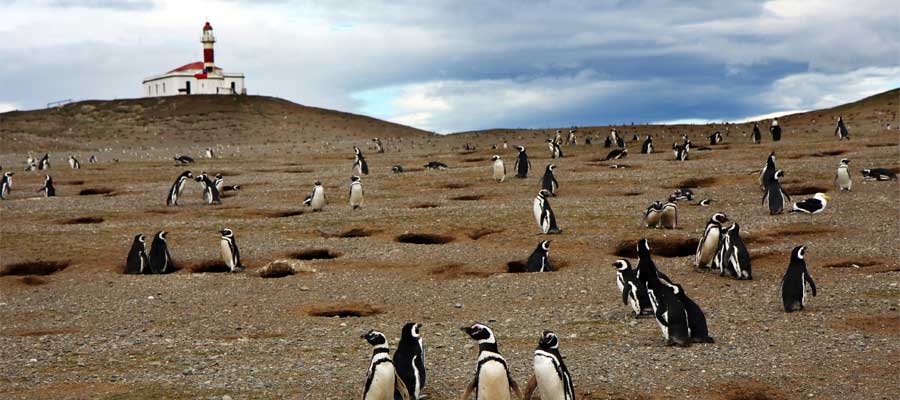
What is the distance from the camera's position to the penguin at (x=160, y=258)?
1591 centimetres

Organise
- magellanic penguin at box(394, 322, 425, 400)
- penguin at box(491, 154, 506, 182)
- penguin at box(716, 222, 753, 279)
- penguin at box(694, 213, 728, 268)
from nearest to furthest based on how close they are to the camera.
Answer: magellanic penguin at box(394, 322, 425, 400) < penguin at box(716, 222, 753, 279) < penguin at box(694, 213, 728, 268) < penguin at box(491, 154, 506, 182)

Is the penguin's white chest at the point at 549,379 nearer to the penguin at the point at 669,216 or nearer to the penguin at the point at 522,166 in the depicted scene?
the penguin at the point at 669,216

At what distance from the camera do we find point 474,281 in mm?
14453

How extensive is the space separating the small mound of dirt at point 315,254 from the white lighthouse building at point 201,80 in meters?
68.1

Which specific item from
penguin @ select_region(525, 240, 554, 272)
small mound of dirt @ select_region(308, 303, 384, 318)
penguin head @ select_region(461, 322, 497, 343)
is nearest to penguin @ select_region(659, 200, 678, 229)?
penguin @ select_region(525, 240, 554, 272)

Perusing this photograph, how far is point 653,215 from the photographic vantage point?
694 inches

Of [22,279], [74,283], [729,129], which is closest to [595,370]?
[74,283]

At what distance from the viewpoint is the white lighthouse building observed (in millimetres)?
82375

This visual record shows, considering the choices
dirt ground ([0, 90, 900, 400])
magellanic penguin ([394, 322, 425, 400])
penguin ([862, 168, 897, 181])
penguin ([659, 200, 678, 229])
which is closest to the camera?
magellanic penguin ([394, 322, 425, 400])

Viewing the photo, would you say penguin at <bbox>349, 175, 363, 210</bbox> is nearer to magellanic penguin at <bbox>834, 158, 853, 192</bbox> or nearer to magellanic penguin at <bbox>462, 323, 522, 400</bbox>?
magellanic penguin at <bbox>834, 158, 853, 192</bbox>

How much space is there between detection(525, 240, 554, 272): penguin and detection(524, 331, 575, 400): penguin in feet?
23.1

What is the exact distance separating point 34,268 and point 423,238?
6956 mm

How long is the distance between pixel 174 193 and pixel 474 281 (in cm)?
1238

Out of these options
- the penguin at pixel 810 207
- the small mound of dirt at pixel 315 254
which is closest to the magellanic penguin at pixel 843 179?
the penguin at pixel 810 207
